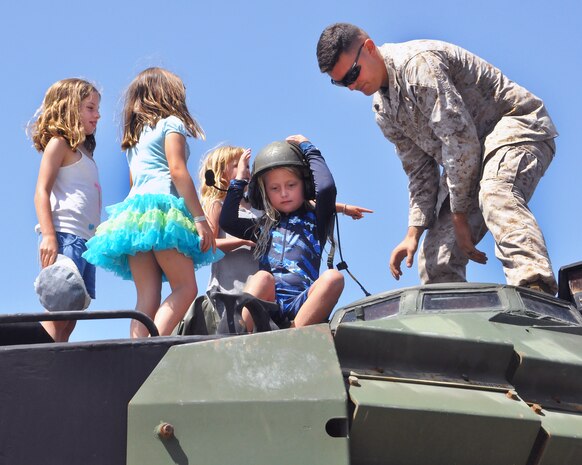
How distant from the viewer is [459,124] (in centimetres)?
684

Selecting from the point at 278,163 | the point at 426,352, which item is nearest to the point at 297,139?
the point at 278,163

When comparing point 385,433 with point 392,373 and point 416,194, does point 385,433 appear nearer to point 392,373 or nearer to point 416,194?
point 392,373

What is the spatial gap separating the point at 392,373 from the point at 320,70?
11.4ft

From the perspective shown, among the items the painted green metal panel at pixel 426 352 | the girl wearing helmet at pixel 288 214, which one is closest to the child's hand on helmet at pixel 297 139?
the girl wearing helmet at pixel 288 214

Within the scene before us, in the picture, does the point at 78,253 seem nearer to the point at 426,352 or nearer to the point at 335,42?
the point at 335,42

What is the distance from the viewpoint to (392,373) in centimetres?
398

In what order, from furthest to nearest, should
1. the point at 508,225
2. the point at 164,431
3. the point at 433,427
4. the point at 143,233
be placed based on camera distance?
the point at 508,225, the point at 143,233, the point at 433,427, the point at 164,431

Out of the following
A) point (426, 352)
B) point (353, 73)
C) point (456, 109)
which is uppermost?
point (353, 73)

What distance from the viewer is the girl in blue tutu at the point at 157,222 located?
6203mm

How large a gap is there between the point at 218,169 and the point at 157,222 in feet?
4.36

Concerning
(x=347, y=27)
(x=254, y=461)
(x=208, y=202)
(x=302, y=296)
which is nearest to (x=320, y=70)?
(x=347, y=27)

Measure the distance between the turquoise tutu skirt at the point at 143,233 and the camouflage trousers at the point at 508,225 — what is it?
173 centimetres

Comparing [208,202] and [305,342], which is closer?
[305,342]

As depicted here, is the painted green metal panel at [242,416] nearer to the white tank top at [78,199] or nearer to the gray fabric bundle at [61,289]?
the gray fabric bundle at [61,289]
